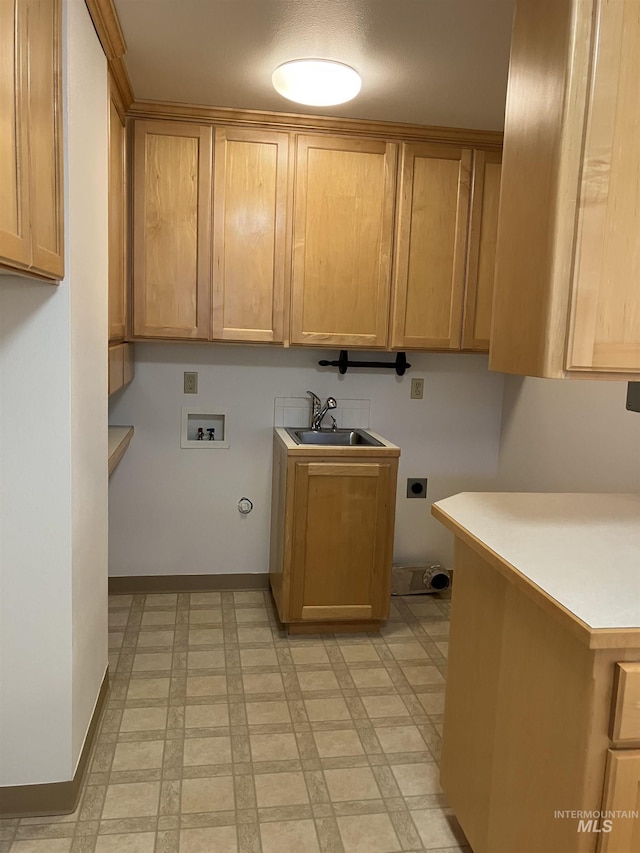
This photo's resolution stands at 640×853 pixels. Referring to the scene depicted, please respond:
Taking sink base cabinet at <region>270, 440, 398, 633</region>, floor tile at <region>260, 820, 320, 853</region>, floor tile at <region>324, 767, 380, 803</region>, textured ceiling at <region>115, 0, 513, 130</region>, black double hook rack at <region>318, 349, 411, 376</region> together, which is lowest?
floor tile at <region>260, 820, 320, 853</region>

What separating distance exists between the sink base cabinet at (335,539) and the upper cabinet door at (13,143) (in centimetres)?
186

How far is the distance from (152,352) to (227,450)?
25.8 inches

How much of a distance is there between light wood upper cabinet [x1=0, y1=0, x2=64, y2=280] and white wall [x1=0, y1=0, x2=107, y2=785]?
85mm

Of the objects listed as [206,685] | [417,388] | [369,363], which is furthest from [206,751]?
[417,388]

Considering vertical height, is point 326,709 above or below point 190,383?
below

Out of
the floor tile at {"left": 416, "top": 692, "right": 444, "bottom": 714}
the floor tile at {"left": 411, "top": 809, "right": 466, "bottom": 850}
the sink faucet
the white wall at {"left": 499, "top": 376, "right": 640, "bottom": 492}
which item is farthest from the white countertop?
the sink faucet

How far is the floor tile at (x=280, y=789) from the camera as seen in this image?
2.03 meters

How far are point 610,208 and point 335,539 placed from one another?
2.08 meters

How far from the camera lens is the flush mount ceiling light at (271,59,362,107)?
238 cm

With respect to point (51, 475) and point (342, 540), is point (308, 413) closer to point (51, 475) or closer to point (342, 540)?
point (342, 540)

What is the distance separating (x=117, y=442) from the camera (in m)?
2.98

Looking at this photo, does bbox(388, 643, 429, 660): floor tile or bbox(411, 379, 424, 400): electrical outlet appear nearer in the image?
bbox(388, 643, 429, 660): floor tile

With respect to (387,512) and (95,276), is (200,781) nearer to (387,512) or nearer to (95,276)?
(387,512)

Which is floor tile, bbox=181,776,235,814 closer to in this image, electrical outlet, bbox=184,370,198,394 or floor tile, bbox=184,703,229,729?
floor tile, bbox=184,703,229,729
